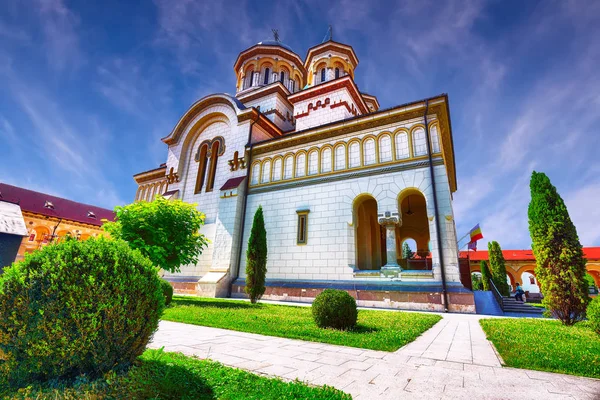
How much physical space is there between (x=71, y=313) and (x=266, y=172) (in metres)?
13.8

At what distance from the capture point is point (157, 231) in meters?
10.4

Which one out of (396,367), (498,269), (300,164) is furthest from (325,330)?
(498,269)

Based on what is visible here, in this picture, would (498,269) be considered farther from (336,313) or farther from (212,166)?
(212,166)

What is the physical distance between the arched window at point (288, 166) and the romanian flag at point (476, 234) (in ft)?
33.7

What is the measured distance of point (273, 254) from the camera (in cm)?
1382

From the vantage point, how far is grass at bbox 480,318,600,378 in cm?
342

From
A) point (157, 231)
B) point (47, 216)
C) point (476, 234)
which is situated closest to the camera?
point (157, 231)

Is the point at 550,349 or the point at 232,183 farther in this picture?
the point at 232,183

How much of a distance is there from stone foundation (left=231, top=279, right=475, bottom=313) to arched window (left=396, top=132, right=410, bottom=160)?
Answer: 556cm

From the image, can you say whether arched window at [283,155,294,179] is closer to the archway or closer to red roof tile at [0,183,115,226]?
the archway

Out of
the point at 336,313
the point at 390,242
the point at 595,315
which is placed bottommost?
the point at 336,313

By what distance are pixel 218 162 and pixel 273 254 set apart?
769cm

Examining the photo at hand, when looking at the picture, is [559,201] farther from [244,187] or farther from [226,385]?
[244,187]

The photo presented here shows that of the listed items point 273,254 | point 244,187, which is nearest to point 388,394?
point 273,254
